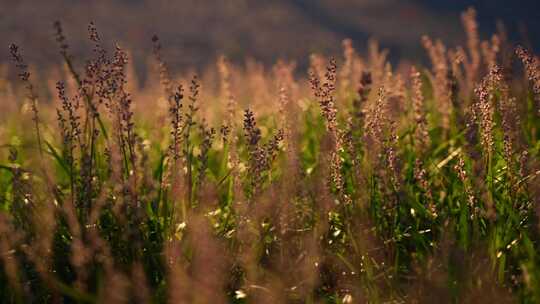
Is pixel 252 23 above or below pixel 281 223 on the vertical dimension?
above

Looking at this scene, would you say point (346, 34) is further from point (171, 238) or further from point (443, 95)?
point (171, 238)

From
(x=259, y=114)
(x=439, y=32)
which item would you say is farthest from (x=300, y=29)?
(x=259, y=114)

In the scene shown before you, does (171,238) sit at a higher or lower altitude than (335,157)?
lower

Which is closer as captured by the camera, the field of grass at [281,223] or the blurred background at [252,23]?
the field of grass at [281,223]

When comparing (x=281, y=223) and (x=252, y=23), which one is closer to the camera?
(x=281, y=223)

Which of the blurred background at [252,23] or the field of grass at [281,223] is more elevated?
the blurred background at [252,23]

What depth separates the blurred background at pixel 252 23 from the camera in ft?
72.6

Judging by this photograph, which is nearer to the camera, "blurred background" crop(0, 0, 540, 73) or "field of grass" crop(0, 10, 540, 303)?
"field of grass" crop(0, 10, 540, 303)

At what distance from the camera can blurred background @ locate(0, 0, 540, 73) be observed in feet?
72.6

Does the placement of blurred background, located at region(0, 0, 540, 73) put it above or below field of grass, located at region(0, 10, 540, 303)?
above

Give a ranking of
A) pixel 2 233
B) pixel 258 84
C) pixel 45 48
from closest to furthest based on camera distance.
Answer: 1. pixel 2 233
2. pixel 45 48
3. pixel 258 84

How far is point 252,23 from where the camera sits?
27469mm

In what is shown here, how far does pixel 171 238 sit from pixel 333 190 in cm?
84

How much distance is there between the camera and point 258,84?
5.84 meters
